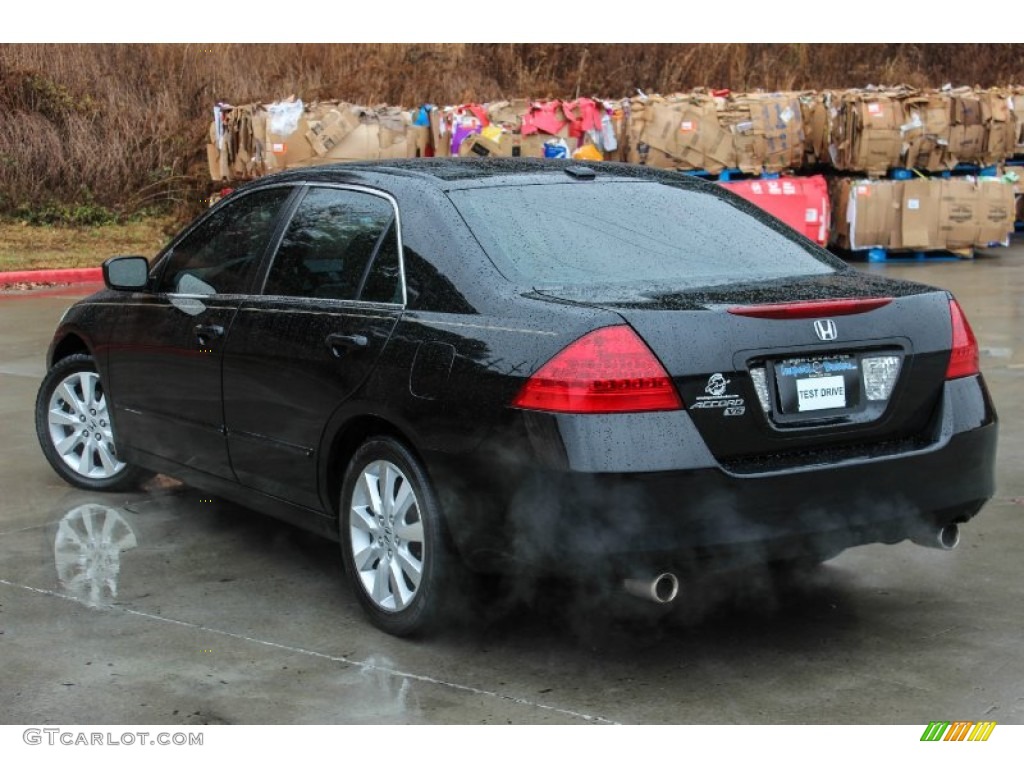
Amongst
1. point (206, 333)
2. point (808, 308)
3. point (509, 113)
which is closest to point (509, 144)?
point (509, 113)

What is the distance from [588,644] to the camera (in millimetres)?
4805

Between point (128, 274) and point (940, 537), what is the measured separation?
11.4 ft

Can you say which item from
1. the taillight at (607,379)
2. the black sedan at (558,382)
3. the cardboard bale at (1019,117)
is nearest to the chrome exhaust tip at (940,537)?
the black sedan at (558,382)

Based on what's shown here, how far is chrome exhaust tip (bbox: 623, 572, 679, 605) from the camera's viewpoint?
4238 millimetres

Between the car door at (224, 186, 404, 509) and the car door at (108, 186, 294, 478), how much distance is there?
0.47 ft

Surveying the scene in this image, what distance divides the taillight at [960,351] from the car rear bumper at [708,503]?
5 centimetres

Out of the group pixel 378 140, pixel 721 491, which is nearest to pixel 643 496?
pixel 721 491

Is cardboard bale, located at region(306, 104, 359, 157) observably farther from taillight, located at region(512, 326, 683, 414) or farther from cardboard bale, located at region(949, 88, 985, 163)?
taillight, located at region(512, 326, 683, 414)

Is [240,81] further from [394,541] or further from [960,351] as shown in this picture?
[960,351]

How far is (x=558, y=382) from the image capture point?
13.8 feet

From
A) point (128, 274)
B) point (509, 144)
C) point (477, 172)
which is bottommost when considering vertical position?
point (509, 144)

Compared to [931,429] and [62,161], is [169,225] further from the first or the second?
[931,429]

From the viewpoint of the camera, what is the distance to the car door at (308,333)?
5020mm

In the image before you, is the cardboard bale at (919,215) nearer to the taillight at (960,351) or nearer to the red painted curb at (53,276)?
the red painted curb at (53,276)
